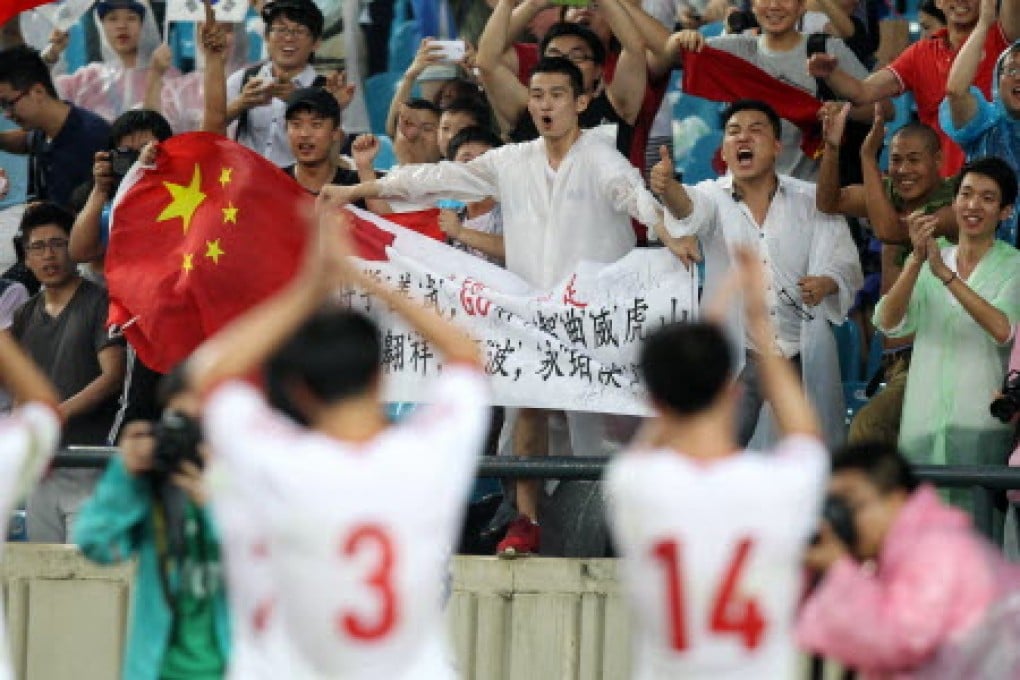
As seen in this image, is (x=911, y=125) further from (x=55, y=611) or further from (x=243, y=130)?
(x=55, y=611)

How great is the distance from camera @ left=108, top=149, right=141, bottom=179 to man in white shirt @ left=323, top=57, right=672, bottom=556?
158cm

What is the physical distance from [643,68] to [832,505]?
442 centimetres

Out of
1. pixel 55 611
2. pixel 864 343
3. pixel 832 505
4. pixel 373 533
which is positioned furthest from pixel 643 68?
pixel 373 533

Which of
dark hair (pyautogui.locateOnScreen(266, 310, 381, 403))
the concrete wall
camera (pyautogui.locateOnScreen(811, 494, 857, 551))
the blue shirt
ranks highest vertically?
the blue shirt

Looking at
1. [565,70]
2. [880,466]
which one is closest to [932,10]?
[565,70]

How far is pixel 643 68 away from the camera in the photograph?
11078 millimetres

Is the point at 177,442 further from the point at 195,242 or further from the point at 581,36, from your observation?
the point at 581,36

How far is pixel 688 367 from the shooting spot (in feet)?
20.9

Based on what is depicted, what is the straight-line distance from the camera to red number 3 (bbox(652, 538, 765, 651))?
21.3 ft

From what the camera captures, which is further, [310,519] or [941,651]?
[941,651]

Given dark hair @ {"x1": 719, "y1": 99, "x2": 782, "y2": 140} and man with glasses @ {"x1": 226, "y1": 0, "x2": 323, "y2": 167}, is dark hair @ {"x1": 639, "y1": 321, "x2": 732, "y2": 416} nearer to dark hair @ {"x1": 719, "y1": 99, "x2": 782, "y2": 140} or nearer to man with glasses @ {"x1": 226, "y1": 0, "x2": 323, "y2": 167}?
dark hair @ {"x1": 719, "y1": 99, "x2": 782, "y2": 140}

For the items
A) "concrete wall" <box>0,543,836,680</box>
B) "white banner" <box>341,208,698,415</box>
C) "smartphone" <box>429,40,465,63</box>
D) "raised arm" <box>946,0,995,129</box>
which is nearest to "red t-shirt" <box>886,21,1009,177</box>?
"raised arm" <box>946,0,995,129</box>

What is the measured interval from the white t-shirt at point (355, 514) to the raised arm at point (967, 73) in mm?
4927

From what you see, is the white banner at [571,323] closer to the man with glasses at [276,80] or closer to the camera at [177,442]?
the man with glasses at [276,80]
